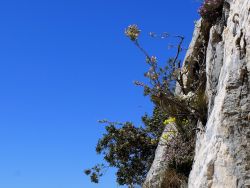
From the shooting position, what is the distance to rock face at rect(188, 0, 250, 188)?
8.31m

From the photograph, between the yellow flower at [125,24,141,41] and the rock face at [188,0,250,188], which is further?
the yellow flower at [125,24,141,41]

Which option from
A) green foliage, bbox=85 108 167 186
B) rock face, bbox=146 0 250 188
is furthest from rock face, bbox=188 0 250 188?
green foliage, bbox=85 108 167 186

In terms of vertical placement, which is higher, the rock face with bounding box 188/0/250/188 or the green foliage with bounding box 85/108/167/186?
the green foliage with bounding box 85/108/167/186

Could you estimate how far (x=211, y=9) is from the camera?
1312 centimetres

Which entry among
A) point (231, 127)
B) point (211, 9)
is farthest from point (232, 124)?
point (211, 9)

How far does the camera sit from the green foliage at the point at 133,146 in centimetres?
1775

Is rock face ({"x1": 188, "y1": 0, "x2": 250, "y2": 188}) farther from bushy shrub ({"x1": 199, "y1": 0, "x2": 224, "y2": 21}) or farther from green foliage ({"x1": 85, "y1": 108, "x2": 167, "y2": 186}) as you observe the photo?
green foliage ({"x1": 85, "y1": 108, "x2": 167, "y2": 186})

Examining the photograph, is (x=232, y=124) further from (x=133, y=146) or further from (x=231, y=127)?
(x=133, y=146)

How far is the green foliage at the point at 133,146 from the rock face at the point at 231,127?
305 inches

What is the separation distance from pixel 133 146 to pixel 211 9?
20.7 ft

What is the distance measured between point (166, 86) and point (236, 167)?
582 cm

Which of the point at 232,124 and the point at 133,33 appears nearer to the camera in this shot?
the point at 232,124

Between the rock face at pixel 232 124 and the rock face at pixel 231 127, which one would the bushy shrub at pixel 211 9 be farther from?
the rock face at pixel 231 127

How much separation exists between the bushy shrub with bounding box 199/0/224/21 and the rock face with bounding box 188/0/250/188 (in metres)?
2.34
